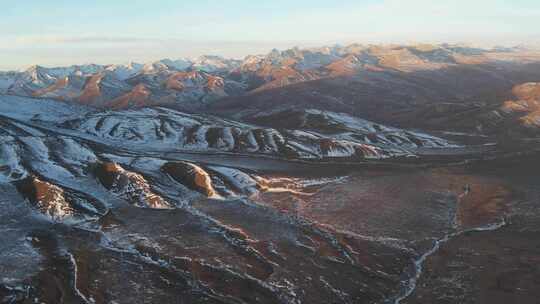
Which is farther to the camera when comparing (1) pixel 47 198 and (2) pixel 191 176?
(2) pixel 191 176

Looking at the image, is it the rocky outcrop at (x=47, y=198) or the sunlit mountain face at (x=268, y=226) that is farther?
the rocky outcrop at (x=47, y=198)

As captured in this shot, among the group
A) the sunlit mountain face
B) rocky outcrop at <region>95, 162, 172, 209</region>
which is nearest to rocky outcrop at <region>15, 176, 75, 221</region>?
the sunlit mountain face

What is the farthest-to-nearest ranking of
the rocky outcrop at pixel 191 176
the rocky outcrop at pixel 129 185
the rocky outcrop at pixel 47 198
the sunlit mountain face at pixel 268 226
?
1. the rocky outcrop at pixel 191 176
2. the rocky outcrop at pixel 129 185
3. the rocky outcrop at pixel 47 198
4. the sunlit mountain face at pixel 268 226

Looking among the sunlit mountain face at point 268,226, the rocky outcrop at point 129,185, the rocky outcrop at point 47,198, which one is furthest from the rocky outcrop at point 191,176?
the rocky outcrop at point 47,198

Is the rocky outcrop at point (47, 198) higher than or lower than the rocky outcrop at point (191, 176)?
higher

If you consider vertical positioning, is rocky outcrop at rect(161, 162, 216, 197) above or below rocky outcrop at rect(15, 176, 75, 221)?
below

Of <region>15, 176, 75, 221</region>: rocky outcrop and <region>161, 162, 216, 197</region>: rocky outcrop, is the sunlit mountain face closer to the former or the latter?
<region>15, 176, 75, 221</region>: rocky outcrop

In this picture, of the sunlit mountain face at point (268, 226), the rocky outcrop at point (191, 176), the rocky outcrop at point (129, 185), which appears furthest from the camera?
the rocky outcrop at point (191, 176)

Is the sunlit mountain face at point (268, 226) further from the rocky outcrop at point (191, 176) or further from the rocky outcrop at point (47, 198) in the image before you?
the rocky outcrop at point (191, 176)

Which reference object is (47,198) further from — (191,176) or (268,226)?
(268,226)

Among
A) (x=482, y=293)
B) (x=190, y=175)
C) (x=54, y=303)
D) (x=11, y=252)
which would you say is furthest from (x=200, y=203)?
(x=482, y=293)

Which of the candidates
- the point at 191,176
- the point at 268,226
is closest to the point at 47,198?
the point at 191,176

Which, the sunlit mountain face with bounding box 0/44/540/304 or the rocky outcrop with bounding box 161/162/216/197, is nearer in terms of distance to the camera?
the sunlit mountain face with bounding box 0/44/540/304
